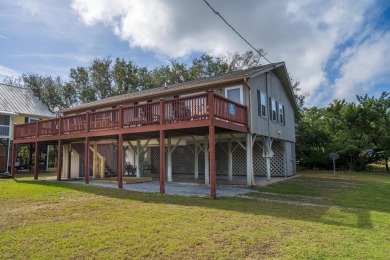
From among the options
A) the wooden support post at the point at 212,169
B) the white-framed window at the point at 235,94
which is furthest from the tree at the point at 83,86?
the wooden support post at the point at 212,169

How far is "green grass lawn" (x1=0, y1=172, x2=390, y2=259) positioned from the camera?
448 centimetres

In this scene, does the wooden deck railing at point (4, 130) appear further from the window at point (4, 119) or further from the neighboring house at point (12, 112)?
the window at point (4, 119)

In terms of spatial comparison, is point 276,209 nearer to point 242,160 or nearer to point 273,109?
point 273,109

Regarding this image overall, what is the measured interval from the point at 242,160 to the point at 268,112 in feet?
16.3

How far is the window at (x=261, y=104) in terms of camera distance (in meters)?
14.2

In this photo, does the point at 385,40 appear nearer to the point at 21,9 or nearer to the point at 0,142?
the point at 21,9

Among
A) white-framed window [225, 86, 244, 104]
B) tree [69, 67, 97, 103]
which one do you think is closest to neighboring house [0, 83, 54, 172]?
tree [69, 67, 97, 103]

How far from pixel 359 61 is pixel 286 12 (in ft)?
28.2

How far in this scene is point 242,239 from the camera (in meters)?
5.03

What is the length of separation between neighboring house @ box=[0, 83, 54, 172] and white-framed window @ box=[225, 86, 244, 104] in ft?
64.3

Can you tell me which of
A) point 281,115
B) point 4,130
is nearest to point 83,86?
point 4,130

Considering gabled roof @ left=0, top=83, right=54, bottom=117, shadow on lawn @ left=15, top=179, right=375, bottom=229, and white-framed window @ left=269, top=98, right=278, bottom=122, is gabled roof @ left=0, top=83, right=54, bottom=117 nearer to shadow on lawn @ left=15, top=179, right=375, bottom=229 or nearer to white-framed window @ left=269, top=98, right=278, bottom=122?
shadow on lawn @ left=15, top=179, right=375, bottom=229

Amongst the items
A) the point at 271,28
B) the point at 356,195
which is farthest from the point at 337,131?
the point at 271,28

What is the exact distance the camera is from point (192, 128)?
11.0 metres
